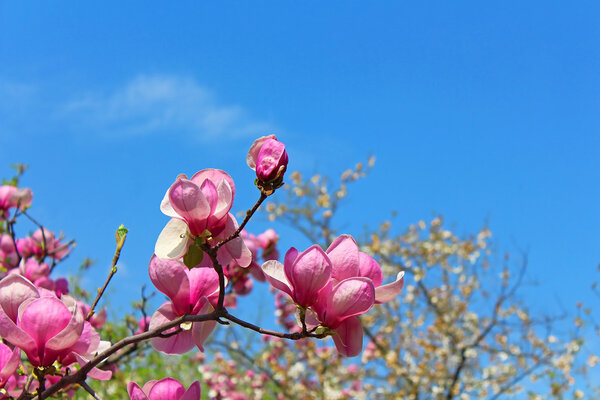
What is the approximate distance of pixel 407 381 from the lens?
20.1 ft

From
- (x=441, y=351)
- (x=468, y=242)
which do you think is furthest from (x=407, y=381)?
(x=468, y=242)

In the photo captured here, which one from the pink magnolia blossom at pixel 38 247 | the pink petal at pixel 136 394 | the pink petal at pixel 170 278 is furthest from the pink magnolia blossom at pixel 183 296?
the pink magnolia blossom at pixel 38 247

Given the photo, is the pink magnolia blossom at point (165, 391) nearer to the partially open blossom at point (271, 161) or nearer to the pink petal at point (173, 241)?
the pink petal at point (173, 241)

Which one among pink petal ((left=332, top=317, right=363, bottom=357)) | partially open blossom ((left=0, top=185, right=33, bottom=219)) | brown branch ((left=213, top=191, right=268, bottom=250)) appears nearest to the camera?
brown branch ((left=213, top=191, right=268, bottom=250))

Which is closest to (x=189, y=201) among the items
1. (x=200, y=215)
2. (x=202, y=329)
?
(x=200, y=215)

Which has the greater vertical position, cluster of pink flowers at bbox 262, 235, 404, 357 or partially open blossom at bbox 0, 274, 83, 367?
cluster of pink flowers at bbox 262, 235, 404, 357

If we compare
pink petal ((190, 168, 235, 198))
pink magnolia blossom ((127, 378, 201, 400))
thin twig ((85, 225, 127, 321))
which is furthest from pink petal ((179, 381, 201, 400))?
pink petal ((190, 168, 235, 198))

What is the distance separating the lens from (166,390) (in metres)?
0.92

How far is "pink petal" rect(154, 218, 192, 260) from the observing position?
922mm

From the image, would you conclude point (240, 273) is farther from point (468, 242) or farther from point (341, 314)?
point (468, 242)

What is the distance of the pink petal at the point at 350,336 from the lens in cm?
93

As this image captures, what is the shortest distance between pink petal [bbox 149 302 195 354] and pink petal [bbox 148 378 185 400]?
3.4 inches

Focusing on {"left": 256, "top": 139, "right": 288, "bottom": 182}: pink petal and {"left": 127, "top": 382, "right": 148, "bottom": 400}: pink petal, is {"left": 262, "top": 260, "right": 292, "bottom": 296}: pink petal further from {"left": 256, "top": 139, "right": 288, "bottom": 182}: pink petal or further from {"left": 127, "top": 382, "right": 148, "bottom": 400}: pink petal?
{"left": 127, "top": 382, "right": 148, "bottom": 400}: pink petal

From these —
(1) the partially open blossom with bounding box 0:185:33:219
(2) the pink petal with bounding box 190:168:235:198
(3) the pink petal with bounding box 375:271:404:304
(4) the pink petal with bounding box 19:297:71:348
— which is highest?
(1) the partially open blossom with bounding box 0:185:33:219
